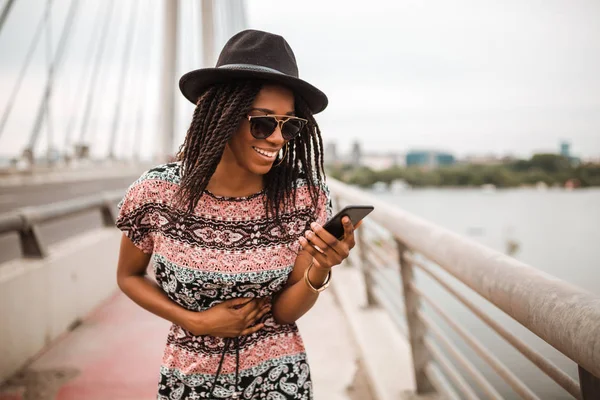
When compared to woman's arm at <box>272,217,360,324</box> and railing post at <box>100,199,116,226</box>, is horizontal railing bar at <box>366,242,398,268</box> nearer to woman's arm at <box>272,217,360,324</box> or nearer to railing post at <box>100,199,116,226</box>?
woman's arm at <box>272,217,360,324</box>

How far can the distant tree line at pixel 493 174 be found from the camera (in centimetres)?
478

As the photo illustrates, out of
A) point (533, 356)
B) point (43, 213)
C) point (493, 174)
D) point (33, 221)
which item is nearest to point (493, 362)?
point (533, 356)

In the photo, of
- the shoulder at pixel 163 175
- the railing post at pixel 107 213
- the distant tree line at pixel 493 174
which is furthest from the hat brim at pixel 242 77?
the railing post at pixel 107 213

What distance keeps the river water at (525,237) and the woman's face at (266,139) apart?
706 millimetres

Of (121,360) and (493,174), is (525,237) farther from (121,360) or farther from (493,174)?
(121,360)

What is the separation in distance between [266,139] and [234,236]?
0.29 meters

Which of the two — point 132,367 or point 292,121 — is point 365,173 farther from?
point 292,121

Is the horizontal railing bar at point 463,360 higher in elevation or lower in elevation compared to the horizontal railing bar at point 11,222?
lower

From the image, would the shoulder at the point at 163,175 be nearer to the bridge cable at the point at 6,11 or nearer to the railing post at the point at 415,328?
the railing post at the point at 415,328

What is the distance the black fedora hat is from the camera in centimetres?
140

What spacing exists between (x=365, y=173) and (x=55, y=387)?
6.69 metres

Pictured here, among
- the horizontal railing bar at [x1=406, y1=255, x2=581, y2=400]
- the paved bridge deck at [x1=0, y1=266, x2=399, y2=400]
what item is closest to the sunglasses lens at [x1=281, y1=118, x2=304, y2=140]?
the horizontal railing bar at [x1=406, y1=255, x2=581, y2=400]

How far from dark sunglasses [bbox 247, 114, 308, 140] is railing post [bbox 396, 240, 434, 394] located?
1.37 meters

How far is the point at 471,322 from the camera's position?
2.74 metres
